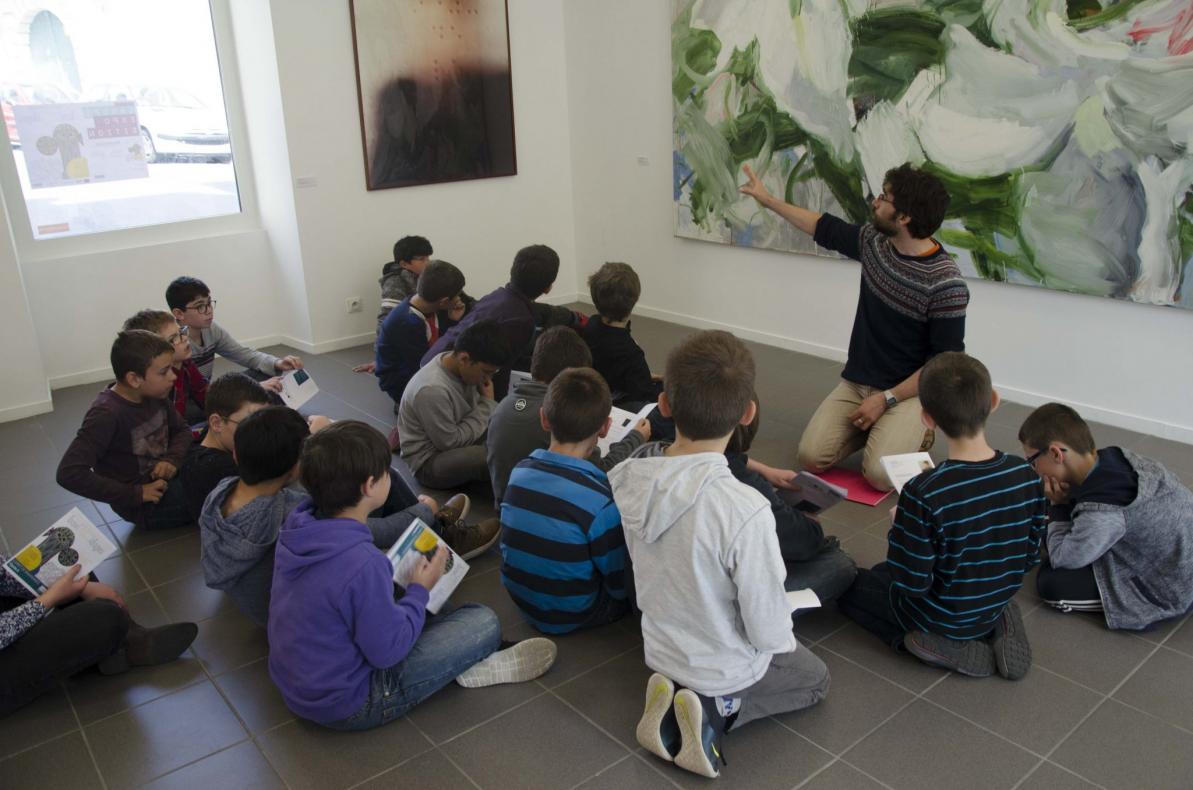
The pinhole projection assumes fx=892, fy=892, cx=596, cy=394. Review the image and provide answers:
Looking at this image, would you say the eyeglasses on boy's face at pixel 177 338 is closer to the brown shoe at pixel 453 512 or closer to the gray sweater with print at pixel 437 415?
the gray sweater with print at pixel 437 415

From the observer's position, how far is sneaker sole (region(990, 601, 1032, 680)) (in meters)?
2.56

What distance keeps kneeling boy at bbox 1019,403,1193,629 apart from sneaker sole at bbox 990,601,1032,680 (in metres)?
0.34

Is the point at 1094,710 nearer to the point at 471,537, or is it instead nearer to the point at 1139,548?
the point at 1139,548

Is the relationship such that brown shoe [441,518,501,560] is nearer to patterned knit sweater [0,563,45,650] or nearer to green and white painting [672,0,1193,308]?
patterned knit sweater [0,563,45,650]

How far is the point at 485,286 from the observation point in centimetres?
699

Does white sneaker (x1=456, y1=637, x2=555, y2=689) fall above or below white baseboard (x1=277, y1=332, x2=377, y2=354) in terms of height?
below

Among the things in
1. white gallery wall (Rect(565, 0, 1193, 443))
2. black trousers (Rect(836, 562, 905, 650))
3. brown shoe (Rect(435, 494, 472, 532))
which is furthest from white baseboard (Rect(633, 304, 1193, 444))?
brown shoe (Rect(435, 494, 472, 532))

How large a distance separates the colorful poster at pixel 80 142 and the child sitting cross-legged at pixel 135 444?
2.78m

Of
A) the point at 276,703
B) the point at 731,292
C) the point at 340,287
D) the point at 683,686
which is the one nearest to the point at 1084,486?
the point at 683,686

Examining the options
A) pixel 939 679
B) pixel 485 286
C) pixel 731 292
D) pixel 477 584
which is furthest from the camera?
pixel 485 286

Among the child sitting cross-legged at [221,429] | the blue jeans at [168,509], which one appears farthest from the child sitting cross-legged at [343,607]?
the blue jeans at [168,509]

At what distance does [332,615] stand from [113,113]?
15.8 feet

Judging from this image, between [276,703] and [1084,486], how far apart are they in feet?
8.30

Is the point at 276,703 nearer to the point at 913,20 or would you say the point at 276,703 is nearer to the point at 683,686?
the point at 683,686
